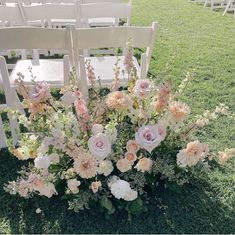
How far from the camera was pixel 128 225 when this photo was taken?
318 centimetres

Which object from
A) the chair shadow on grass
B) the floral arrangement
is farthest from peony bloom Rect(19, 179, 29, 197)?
the chair shadow on grass

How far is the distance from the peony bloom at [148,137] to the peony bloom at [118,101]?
23 cm

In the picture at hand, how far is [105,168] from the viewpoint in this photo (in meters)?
3.02

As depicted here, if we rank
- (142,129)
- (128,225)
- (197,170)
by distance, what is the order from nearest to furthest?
(142,129)
(128,225)
(197,170)

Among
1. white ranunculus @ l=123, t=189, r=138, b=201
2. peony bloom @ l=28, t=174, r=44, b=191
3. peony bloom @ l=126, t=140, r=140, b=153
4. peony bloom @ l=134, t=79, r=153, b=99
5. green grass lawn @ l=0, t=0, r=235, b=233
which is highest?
peony bloom @ l=134, t=79, r=153, b=99

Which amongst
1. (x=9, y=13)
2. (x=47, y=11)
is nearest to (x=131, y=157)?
(x=47, y=11)

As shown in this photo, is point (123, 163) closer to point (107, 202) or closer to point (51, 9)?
point (107, 202)

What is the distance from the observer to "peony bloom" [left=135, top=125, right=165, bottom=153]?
2.89m

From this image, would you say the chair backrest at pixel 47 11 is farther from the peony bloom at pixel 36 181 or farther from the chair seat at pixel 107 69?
the peony bloom at pixel 36 181

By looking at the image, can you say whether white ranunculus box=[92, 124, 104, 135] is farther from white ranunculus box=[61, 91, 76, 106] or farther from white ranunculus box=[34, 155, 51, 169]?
white ranunculus box=[34, 155, 51, 169]

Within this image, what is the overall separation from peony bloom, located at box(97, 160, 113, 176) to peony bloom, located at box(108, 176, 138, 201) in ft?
0.34

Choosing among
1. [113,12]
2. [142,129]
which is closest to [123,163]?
[142,129]

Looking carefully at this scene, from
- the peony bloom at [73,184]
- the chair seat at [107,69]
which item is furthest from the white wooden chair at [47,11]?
the peony bloom at [73,184]

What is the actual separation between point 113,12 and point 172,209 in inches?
110
